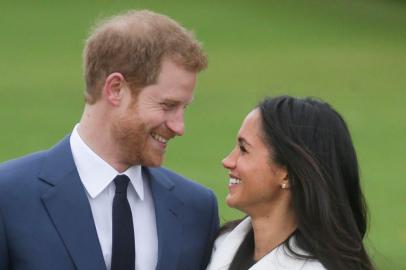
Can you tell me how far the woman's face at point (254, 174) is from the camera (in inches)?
181

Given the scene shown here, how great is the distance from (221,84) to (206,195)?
12.8 meters

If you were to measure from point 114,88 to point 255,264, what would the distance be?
762mm

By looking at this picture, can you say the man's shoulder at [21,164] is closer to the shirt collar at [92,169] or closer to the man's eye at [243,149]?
the shirt collar at [92,169]

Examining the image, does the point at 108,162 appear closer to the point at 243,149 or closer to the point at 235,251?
the point at 243,149

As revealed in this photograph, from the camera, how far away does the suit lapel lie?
4543 mm

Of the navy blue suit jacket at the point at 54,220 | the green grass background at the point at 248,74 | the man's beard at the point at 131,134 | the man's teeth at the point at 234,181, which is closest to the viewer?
the navy blue suit jacket at the point at 54,220

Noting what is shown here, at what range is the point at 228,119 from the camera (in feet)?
51.4

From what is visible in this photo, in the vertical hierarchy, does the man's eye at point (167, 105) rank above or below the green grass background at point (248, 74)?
above

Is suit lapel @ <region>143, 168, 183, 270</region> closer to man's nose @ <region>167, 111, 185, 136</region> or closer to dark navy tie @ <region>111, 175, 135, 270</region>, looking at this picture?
dark navy tie @ <region>111, 175, 135, 270</region>

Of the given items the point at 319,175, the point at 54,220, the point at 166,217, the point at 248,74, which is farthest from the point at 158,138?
the point at 248,74

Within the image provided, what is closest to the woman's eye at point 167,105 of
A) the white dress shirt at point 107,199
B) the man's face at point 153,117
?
the man's face at point 153,117

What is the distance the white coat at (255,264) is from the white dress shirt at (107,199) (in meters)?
0.27

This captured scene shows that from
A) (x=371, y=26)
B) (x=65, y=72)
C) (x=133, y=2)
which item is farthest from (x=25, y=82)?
(x=371, y=26)

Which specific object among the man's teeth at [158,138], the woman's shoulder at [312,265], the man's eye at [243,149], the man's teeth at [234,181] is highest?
the man's teeth at [158,138]
